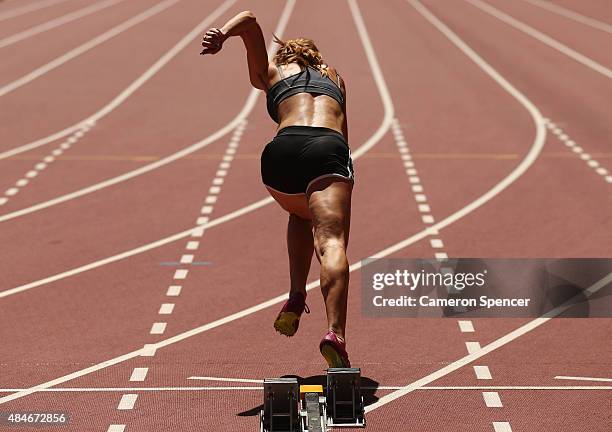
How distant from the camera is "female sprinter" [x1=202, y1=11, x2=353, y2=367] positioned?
7.14 m

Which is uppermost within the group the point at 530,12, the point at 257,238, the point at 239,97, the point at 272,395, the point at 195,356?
the point at 272,395

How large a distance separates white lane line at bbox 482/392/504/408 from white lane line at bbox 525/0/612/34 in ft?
85.0

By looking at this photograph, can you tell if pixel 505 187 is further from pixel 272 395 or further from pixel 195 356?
pixel 272 395

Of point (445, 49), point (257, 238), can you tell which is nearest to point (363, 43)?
point (445, 49)

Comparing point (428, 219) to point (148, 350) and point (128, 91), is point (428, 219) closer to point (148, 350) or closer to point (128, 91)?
point (148, 350)

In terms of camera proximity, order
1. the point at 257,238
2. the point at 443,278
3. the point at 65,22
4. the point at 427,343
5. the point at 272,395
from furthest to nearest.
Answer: the point at 65,22
the point at 257,238
the point at 443,278
the point at 427,343
the point at 272,395

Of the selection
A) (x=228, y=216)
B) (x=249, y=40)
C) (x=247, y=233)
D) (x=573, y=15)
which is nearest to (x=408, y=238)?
(x=247, y=233)

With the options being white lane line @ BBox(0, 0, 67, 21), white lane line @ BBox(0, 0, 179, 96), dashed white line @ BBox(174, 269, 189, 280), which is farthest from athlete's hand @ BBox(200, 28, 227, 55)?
white lane line @ BBox(0, 0, 67, 21)

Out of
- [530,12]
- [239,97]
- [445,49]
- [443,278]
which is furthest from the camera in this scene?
[530,12]

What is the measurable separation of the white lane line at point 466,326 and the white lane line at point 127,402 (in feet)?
8.71

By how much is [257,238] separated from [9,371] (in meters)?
4.31

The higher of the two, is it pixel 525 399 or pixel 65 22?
pixel 525 399

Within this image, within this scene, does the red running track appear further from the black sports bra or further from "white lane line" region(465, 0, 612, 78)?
the black sports bra

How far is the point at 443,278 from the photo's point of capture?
1064cm
